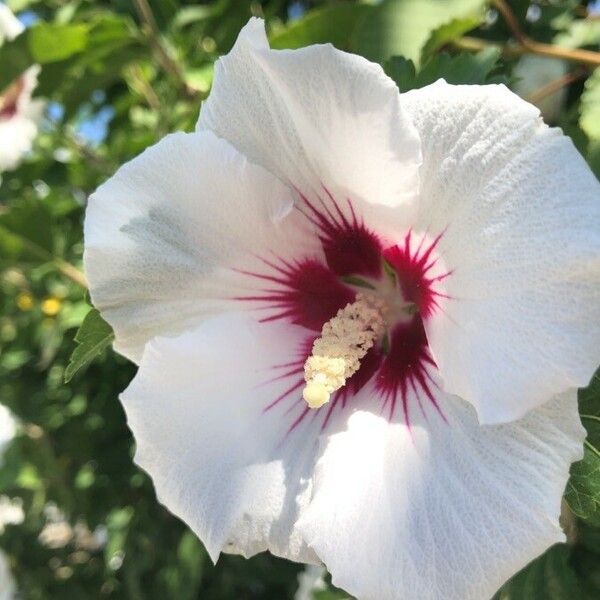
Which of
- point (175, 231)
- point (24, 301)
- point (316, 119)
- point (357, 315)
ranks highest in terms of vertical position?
point (316, 119)

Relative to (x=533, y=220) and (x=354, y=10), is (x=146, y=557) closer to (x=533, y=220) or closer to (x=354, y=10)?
(x=354, y=10)

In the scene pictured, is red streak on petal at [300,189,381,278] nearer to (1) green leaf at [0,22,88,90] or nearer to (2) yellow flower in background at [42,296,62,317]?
(1) green leaf at [0,22,88,90]

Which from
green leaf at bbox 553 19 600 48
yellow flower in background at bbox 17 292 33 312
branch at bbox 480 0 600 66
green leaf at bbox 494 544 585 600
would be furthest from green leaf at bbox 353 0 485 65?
yellow flower in background at bbox 17 292 33 312

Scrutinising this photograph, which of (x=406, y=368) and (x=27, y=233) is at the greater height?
(x=406, y=368)

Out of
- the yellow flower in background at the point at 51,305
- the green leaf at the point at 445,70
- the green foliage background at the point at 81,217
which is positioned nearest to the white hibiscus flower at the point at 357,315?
the green leaf at the point at 445,70

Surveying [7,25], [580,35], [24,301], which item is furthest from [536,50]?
[24,301]

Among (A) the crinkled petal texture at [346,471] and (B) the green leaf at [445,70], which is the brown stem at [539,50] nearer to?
(B) the green leaf at [445,70]

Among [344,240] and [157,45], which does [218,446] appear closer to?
[344,240]
